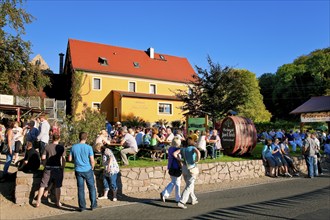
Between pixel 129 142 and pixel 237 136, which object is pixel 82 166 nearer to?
pixel 129 142

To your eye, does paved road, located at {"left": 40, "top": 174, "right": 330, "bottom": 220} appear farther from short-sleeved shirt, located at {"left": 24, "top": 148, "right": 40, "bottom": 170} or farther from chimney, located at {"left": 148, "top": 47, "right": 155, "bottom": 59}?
chimney, located at {"left": 148, "top": 47, "right": 155, "bottom": 59}

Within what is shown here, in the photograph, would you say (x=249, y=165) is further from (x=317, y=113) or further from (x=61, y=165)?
(x=317, y=113)

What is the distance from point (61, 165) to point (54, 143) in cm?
61

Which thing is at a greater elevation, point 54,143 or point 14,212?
point 54,143

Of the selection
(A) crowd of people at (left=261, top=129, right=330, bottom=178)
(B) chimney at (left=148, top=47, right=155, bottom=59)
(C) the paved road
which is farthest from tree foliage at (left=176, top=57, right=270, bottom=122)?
(B) chimney at (left=148, top=47, right=155, bottom=59)

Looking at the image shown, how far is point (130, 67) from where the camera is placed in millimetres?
42031

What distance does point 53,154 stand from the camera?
8281 millimetres

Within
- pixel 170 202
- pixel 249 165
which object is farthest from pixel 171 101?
pixel 170 202

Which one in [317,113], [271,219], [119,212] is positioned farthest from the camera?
[317,113]

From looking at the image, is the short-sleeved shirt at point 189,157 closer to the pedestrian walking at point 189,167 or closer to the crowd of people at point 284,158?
the pedestrian walking at point 189,167

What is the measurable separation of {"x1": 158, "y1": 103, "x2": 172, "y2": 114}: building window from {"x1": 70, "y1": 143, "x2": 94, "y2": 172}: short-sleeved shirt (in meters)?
30.4

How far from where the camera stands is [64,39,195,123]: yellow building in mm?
37031

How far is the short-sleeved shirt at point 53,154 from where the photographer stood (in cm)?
827

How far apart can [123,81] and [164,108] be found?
6146 mm
